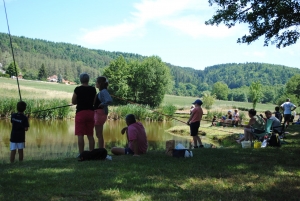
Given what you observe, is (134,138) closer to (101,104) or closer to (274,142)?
(101,104)

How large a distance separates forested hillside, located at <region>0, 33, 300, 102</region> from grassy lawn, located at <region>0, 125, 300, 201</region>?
94.6 metres

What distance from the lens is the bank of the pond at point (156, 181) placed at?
3.81 metres

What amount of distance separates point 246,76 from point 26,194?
508ft

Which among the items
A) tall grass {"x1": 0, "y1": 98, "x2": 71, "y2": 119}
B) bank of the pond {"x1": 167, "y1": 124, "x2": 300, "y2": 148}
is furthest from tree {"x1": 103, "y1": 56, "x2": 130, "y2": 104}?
bank of the pond {"x1": 167, "y1": 124, "x2": 300, "y2": 148}

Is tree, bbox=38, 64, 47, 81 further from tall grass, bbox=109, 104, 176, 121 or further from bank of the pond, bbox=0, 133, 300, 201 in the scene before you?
bank of the pond, bbox=0, 133, 300, 201

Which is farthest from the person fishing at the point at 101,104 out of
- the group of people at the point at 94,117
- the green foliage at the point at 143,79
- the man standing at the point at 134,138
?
the green foliage at the point at 143,79

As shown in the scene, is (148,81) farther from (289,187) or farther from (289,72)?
(289,72)

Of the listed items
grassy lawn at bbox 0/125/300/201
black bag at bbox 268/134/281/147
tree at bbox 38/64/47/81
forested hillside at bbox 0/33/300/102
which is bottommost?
black bag at bbox 268/134/281/147

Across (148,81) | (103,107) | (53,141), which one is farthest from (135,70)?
(103,107)

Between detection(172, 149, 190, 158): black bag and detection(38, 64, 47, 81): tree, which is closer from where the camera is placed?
detection(172, 149, 190, 158): black bag

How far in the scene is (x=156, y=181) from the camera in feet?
14.7

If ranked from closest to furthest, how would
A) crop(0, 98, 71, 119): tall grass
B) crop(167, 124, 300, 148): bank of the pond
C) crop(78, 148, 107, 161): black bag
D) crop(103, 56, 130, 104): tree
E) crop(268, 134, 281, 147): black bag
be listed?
crop(78, 148, 107, 161): black bag → crop(268, 134, 281, 147): black bag → crop(167, 124, 300, 148): bank of the pond → crop(0, 98, 71, 119): tall grass → crop(103, 56, 130, 104): tree

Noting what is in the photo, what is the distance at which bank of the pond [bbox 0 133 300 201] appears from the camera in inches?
150

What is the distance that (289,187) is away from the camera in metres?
4.36
